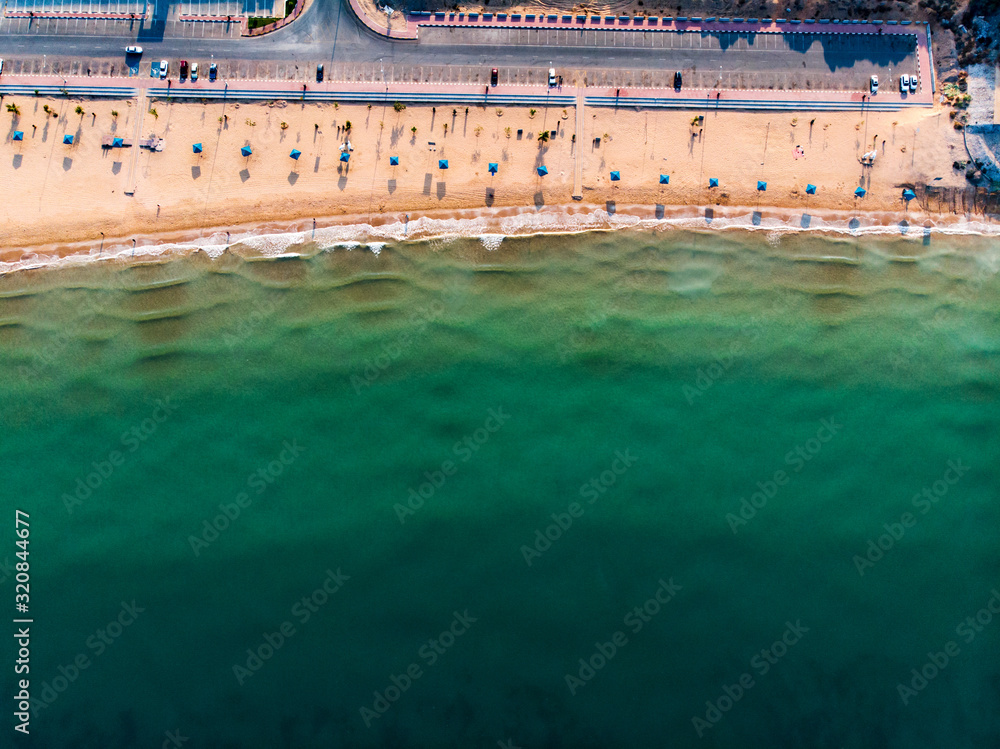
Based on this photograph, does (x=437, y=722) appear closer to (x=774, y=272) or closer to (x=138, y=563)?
(x=138, y=563)

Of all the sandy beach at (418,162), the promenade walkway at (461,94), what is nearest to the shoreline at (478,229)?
the sandy beach at (418,162)

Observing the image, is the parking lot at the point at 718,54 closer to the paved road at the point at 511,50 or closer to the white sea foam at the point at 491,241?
the paved road at the point at 511,50

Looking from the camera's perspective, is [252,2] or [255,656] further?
[252,2]

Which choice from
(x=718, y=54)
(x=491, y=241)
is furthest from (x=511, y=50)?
(x=718, y=54)

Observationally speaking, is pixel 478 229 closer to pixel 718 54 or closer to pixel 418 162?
pixel 418 162

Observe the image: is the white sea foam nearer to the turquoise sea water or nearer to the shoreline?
the shoreline

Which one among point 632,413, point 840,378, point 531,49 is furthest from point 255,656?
point 531,49

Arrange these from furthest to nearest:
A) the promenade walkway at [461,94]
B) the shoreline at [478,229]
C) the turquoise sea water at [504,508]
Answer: the promenade walkway at [461,94]
the shoreline at [478,229]
the turquoise sea water at [504,508]

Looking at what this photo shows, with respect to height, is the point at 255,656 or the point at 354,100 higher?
the point at 354,100
